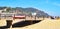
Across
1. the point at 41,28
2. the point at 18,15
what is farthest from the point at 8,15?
the point at 41,28

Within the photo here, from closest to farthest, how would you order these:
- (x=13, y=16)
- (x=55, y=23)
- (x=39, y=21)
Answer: (x=13, y=16)
(x=55, y=23)
(x=39, y=21)

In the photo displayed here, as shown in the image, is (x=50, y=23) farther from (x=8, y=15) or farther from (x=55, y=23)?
(x=8, y=15)

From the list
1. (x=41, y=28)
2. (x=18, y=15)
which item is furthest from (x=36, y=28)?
(x=18, y=15)

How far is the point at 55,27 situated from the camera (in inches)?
2063

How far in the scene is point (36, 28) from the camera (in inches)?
2060

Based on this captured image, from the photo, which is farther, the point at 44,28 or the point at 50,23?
the point at 50,23

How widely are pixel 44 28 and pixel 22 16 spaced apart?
4.85m

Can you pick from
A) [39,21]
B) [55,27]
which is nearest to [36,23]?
[39,21]

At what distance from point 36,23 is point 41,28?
528cm

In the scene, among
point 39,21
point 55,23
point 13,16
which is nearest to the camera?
point 13,16

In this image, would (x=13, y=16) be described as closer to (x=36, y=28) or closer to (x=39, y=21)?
(x=36, y=28)

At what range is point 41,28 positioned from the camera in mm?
51938

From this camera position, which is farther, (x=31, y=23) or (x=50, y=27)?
(x=31, y=23)

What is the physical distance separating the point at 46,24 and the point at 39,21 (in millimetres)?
5101
